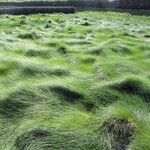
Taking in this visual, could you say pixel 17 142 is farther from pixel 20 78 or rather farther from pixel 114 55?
pixel 114 55

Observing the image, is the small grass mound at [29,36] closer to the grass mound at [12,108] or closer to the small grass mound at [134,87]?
the small grass mound at [134,87]

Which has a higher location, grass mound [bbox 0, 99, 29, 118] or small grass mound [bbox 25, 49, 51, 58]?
grass mound [bbox 0, 99, 29, 118]

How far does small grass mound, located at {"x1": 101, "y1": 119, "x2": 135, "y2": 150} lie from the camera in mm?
4762

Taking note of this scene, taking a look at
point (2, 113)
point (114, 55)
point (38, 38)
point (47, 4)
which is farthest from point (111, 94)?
point (47, 4)

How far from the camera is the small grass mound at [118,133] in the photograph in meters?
4.76

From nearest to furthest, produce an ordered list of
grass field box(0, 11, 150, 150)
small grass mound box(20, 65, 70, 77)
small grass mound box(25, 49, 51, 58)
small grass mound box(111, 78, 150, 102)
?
grass field box(0, 11, 150, 150)
small grass mound box(111, 78, 150, 102)
small grass mound box(20, 65, 70, 77)
small grass mound box(25, 49, 51, 58)

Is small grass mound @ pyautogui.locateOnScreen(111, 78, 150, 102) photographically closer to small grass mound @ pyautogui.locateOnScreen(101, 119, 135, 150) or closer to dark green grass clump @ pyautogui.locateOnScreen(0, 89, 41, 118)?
small grass mound @ pyautogui.locateOnScreen(101, 119, 135, 150)

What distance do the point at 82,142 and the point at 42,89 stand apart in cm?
168

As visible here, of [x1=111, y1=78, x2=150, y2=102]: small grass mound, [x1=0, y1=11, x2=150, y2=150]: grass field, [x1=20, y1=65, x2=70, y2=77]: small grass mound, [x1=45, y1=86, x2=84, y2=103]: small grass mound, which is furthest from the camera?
[x1=20, y1=65, x2=70, y2=77]: small grass mound

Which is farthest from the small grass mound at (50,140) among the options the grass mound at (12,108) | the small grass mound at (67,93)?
the small grass mound at (67,93)

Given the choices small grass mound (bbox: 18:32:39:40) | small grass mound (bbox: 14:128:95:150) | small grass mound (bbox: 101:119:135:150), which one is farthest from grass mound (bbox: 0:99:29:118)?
small grass mound (bbox: 18:32:39:40)

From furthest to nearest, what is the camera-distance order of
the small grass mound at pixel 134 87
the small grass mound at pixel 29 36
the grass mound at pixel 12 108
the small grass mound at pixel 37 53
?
the small grass mound at pixel 29 36 → the small grass mound at pixel 37 53 → the small grass mound at pixel 134 87 → the grass mound at pixel 12 108

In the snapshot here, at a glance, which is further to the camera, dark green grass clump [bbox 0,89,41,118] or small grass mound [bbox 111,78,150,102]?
small grass mound [bbox 111,78,150,102]

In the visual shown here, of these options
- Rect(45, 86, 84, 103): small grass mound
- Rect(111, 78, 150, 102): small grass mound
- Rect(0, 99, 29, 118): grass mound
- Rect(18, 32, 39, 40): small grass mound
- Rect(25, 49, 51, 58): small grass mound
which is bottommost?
Rect(18, 32, 39, 40): small grass mound
